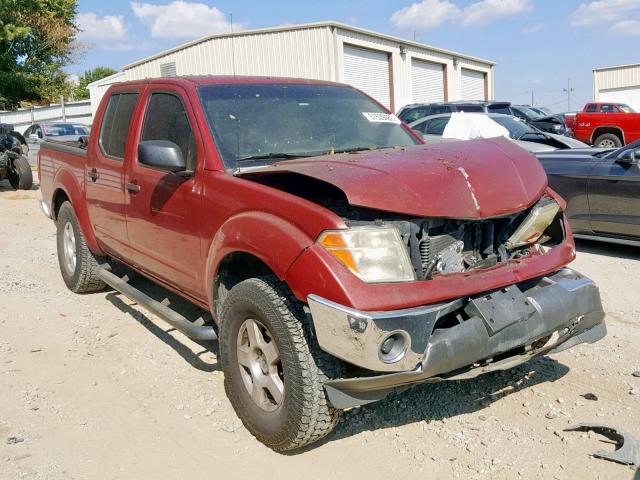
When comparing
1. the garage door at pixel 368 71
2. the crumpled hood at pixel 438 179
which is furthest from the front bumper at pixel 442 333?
the garage door at pixel 368 71

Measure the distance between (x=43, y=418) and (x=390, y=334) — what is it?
2.18 m

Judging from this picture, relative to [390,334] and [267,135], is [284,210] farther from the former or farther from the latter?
[267,135]

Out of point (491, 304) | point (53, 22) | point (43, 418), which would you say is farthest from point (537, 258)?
point (53, 22)

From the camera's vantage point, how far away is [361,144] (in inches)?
166

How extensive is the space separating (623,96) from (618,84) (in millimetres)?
911

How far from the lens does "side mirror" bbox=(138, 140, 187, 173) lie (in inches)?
144

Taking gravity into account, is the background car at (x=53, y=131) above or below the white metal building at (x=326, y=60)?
below

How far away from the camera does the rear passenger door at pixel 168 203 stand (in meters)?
3.79

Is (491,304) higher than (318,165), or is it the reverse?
(318,165)

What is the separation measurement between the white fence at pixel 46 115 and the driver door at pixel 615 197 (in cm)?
2735

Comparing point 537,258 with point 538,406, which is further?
point 538,406

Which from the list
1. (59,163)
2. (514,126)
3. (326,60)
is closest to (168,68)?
(326,60)

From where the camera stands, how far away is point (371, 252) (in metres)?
2.82

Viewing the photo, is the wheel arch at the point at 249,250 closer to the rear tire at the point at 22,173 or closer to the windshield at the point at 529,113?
the rear tire at the point at 22,173
